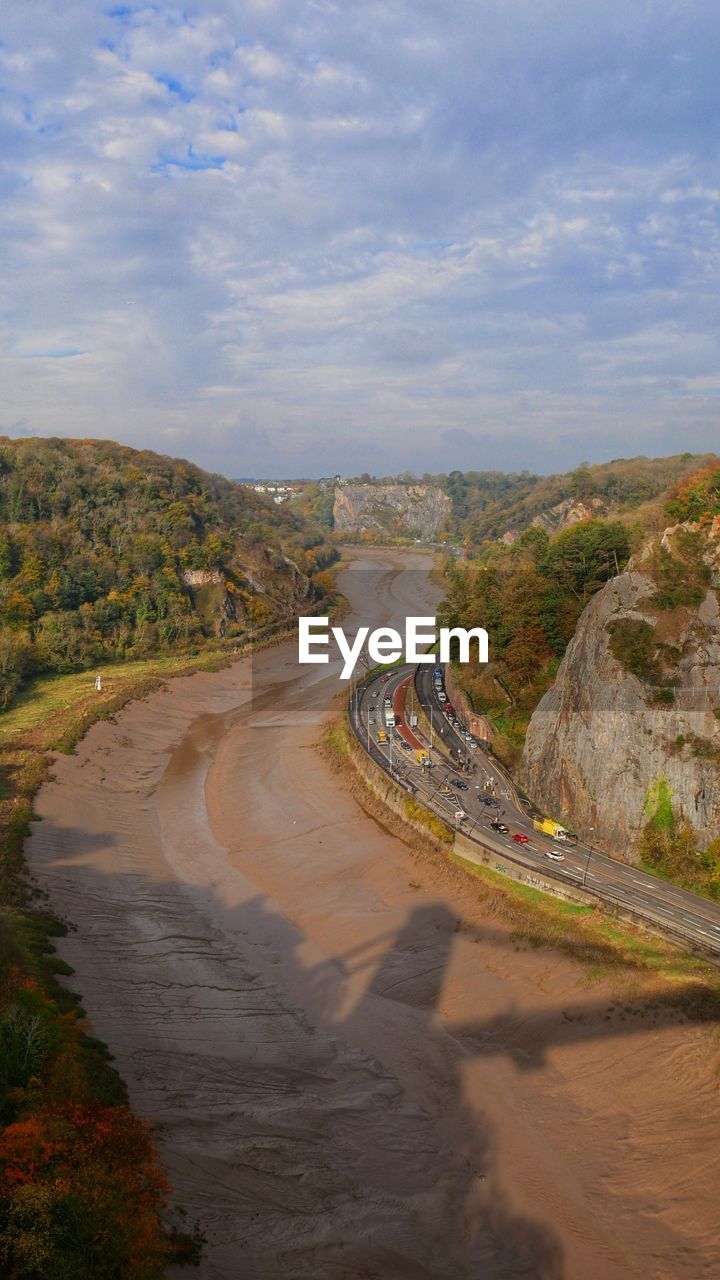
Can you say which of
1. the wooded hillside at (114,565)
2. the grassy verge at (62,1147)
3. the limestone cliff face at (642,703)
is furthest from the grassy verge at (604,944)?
the wooded hillside at (114,565)

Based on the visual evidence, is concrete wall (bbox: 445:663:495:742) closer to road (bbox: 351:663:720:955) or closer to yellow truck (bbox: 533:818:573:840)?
road (bbox: 351:663:720:955)

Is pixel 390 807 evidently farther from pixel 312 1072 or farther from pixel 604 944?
pixel 312 1072

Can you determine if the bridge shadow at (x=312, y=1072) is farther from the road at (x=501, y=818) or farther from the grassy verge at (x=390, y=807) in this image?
the road at (x=501, y=818)

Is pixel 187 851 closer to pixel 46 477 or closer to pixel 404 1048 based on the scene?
pixel 404 1048

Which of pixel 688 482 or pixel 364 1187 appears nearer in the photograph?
pixel 364 1187

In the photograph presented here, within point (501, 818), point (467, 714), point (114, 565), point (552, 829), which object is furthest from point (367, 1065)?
point (114, 565)

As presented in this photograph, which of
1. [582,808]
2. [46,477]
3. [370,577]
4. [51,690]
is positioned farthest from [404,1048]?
[370,577]

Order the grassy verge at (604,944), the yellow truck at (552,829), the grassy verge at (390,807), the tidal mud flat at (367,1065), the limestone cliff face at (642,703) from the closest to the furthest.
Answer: the tidal mud flat at (367,1065)
the grassy verge at (604,944)
the limestone cliff face at (642,703)
the yellow truck at (552,829)
the grassy verge at (390,807)
